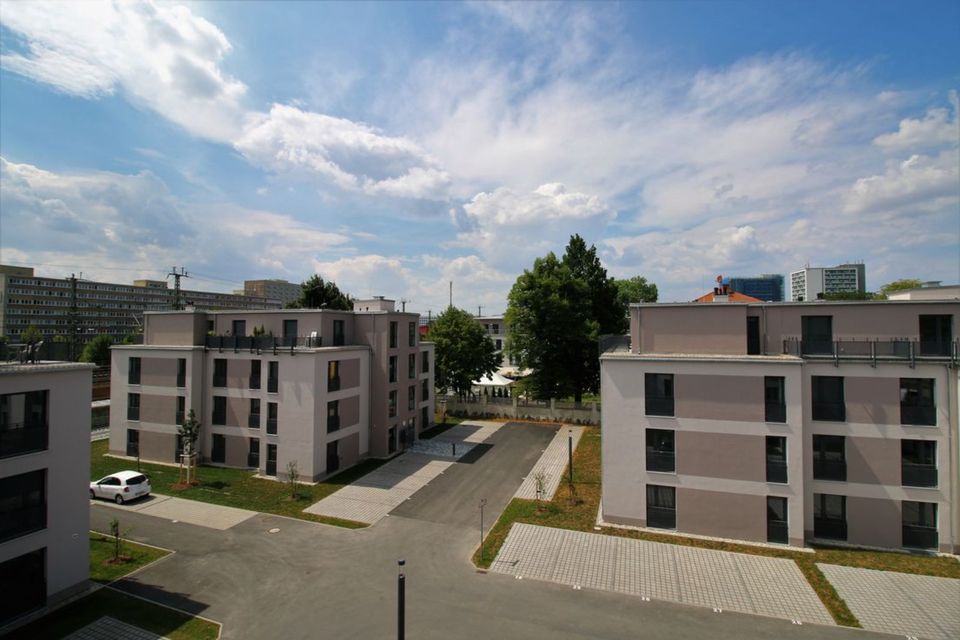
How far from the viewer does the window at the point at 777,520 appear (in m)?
19.0

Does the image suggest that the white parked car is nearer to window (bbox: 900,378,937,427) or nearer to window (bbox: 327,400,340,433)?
window (bbox: 327,400,340,433)

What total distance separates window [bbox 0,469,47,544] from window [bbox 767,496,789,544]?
26.0 m

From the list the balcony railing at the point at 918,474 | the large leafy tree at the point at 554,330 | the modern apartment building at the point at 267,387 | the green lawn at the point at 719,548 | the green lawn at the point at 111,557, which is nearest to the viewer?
the green lawn at the point at 719,548

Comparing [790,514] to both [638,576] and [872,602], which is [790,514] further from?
[638,576]

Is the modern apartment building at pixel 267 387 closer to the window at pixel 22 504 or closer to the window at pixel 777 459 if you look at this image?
the window at pixel 22 504

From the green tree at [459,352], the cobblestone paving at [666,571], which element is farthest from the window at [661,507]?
the green tree at [459,352]

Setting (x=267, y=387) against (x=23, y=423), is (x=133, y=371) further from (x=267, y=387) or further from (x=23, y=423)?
(x=23, y=423)

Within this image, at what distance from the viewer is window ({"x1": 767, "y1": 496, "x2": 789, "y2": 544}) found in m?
19.0

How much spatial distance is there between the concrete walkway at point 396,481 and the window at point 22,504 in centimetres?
1041

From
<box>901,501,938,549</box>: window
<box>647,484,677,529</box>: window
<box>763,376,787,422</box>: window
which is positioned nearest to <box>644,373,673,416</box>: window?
<box>647,484,677,529</box>: window

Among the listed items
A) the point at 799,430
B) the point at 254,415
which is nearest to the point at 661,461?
the point at 799,430

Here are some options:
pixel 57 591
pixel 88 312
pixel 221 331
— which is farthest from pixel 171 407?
pixel 88 312

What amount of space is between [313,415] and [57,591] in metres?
12.7

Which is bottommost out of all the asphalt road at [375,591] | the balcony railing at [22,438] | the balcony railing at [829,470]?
the asphalt road at [375,591]
